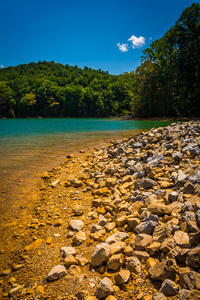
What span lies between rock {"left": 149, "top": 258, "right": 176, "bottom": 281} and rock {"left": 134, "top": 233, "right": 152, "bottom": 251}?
11.0 inches

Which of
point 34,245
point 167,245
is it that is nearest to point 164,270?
point 167,245

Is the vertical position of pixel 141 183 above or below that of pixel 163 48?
below

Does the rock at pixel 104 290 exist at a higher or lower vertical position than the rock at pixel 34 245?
higher

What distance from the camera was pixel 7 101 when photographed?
80250 mm

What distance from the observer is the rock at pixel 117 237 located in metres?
2.19

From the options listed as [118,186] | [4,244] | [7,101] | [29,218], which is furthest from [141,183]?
[7,101]

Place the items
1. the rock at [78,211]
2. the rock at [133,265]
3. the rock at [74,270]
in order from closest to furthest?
the rock at [133,265], the rock at [74,270], the rock at [78,211]

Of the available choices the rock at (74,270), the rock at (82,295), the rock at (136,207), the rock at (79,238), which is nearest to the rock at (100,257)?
the rock at (74,270)

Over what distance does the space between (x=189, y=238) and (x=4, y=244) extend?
259 centimetres

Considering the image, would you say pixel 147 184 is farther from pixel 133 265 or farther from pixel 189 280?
pixel 189 280

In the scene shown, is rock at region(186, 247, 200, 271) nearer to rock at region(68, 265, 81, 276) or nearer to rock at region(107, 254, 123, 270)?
rock at region(107, 254, 123, 270)

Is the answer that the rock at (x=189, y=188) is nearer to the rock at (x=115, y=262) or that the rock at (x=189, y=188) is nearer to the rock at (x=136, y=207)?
the rock at (x=136, y=207)

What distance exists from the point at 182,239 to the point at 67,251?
142 cm

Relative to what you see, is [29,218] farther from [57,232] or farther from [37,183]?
[37,183]
